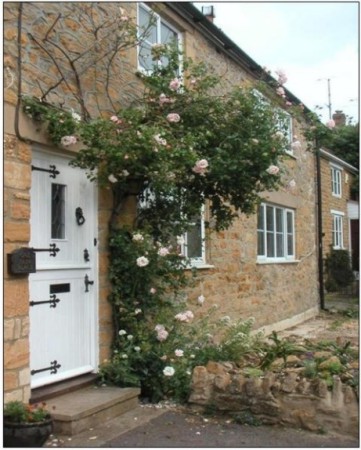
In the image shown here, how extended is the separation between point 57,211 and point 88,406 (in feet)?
6.62

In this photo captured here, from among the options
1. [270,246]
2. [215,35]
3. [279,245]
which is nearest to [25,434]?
[215,35]

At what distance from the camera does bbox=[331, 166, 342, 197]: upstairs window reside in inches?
897

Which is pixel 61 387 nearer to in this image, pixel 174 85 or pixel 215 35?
pixel 174 85

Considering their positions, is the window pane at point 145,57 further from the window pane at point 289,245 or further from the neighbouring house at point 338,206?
the neighbouring house at point 338,206

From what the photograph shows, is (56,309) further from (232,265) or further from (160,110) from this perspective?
(232,265)

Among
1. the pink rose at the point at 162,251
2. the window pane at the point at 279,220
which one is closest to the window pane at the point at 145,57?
the pink rose at the point at 162,251

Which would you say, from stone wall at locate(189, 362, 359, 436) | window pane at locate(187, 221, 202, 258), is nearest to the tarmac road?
stone wall at locate(189, 362, 359, 436)

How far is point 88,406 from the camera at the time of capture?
5270mm

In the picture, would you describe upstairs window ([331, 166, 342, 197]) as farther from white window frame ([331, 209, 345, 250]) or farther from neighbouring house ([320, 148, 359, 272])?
white window frame ([331, 209, 345, 250])

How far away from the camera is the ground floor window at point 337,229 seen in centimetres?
2203

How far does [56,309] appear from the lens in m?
5.91

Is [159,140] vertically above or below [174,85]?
below

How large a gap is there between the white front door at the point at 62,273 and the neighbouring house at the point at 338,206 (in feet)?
46.2

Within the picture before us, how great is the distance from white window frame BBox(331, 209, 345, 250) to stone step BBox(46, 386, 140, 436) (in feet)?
55.1
